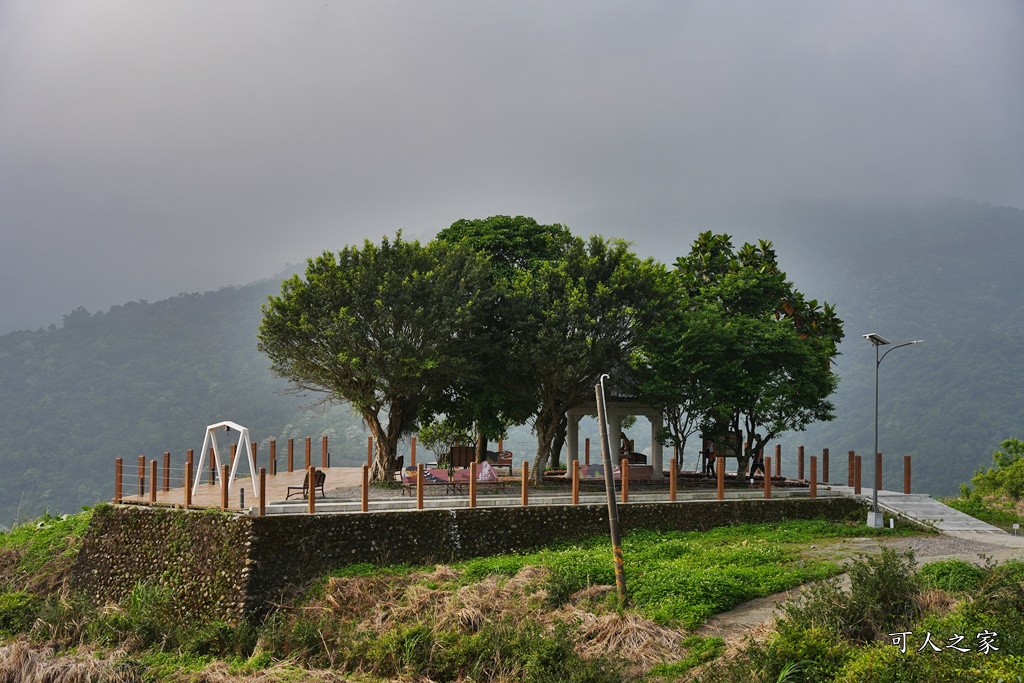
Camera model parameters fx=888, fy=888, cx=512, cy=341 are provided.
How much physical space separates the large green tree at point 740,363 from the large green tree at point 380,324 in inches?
222

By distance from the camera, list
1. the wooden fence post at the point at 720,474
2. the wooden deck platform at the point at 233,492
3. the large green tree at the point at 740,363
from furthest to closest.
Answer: the large green tree at the point at 740,363
the wooden fence post at the point at 720,474
the wooden deck platform at the point at 233,492

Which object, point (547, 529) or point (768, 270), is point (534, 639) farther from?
point (768, 270)

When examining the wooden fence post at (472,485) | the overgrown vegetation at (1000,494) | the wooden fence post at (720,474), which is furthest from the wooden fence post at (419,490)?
the overgrown vegetation at (1000,494)

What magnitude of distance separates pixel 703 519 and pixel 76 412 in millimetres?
77475

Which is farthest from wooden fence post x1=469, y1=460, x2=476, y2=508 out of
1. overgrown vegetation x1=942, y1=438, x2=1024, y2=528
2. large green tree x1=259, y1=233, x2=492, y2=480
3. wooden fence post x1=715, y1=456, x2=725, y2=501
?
overgrown vegetation x1=942, y1=438, x2=1024, y2=528

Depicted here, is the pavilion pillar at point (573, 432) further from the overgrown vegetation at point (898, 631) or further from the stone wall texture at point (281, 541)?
the overgrown vegetation at point (898, 631)

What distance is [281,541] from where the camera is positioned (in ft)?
60.3

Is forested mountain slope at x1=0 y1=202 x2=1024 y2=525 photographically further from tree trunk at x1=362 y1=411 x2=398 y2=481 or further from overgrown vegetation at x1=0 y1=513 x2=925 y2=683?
overgrown vegetation at x1=0 y1=513 x2=925 y2=683

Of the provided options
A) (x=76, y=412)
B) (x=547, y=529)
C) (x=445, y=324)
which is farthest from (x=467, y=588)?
(x=76, y=412)

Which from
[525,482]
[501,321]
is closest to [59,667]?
[525,482]

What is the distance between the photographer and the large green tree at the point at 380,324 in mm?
23969

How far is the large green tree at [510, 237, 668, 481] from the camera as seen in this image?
81.7 ft

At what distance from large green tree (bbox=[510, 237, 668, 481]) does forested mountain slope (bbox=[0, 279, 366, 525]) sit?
54317 millimetres

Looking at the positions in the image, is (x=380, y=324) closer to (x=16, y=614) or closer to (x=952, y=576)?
(x=16, y=614)
